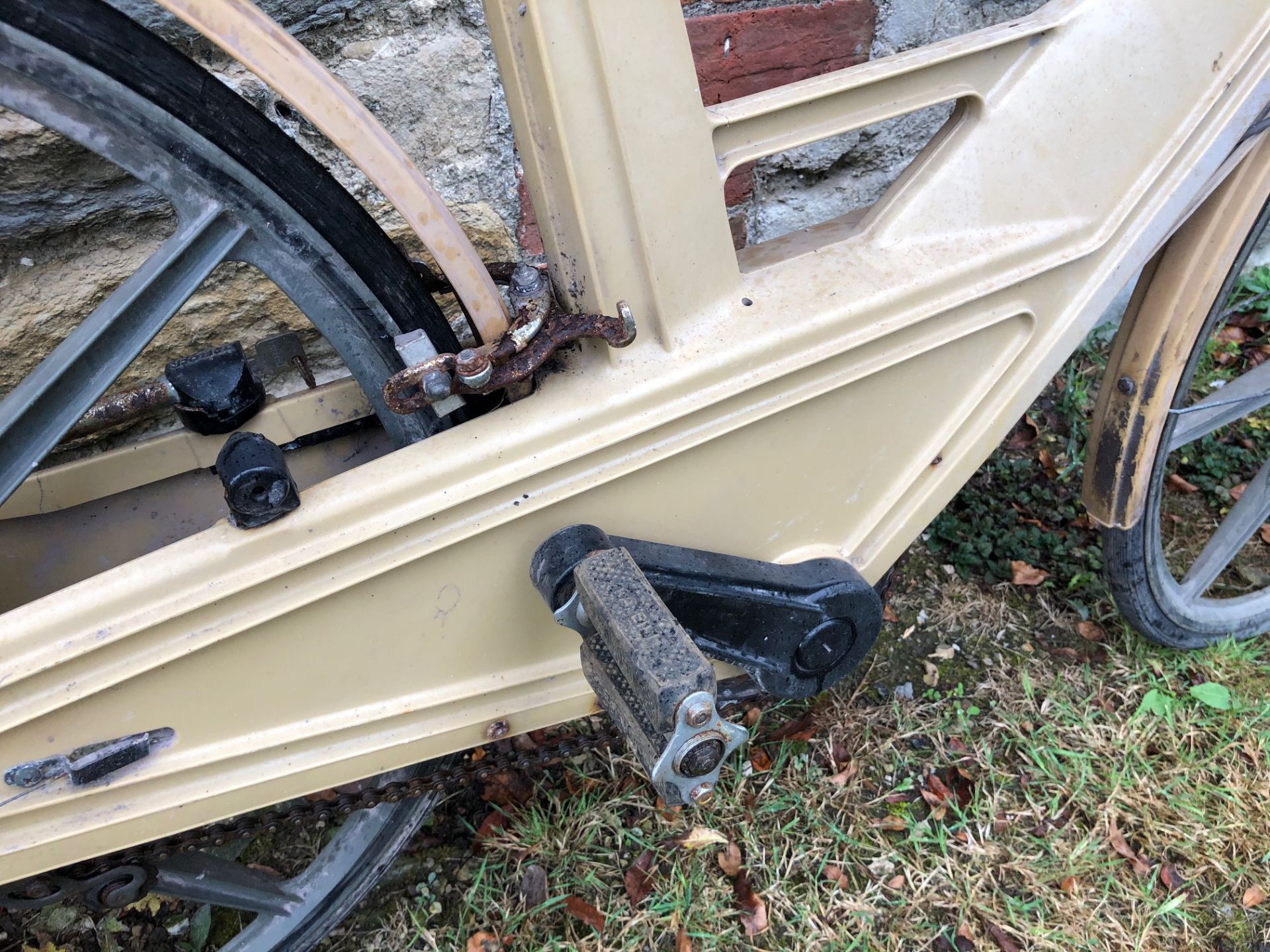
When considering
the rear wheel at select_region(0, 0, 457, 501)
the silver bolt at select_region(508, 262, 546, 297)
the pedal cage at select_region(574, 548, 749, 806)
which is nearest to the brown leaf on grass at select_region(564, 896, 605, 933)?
the pedal cage at select_region(574, 548, 749, 806)

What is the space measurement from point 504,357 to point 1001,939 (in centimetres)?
122

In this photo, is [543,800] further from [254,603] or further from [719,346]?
[719,346]

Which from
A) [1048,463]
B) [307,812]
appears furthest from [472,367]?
[1048,463]

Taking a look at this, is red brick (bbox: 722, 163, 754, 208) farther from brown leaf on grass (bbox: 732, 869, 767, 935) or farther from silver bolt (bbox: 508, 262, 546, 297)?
brown leaf on grass (bbox: 732, 869, 767, 935)

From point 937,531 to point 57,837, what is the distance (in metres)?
1.73

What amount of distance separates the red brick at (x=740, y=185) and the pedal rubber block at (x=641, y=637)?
3.80 ft

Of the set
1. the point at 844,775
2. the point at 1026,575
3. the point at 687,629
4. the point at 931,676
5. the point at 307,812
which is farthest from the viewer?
the point at 1026,575

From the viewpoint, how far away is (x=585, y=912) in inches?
57.5

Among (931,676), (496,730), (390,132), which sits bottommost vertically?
(931,676)

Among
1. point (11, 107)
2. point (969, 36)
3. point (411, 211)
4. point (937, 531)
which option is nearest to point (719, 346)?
point (411, 211)

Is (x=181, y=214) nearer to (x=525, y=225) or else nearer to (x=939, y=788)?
(x=525, y=225)

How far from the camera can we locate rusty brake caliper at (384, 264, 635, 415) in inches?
33.9

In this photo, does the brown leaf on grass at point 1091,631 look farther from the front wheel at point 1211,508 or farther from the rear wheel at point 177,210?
the rear wheel at point 177,210

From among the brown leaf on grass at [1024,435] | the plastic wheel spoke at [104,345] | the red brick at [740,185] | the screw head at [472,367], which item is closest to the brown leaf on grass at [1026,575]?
A: the brown leaf on grass at [1024,435]
